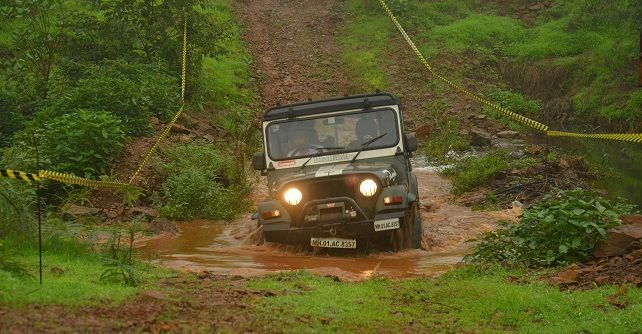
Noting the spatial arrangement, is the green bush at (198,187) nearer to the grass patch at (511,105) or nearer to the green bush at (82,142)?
the green bush at (82,142)

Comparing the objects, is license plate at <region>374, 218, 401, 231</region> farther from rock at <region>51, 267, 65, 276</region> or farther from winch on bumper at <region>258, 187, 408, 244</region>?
rock at <region>51, 267, 65, 276</region>

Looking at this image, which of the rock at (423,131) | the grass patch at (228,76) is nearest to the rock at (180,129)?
the grass patch at (228,76)

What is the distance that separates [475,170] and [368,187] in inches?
273

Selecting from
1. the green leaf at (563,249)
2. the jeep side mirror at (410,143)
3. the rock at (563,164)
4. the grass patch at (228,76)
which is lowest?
the green leaf at (563,249)

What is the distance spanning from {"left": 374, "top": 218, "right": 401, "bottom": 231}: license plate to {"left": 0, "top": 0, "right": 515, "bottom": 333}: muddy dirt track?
0.41 m

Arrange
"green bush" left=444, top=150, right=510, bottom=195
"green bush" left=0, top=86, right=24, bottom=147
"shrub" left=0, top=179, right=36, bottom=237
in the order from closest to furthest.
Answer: "shrub" left=0, top=179, right=36, bottom=237, "green bush" left=0, top=86, right=24, bottom=147, "green bush" left=444, top=150, right=510, bottom=195

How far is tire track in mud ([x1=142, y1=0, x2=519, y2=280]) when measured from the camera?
9509 mm

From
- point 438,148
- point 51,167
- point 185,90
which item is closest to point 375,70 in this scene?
point 438,148

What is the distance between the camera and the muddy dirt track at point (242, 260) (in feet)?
17.4

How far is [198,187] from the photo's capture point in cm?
1349

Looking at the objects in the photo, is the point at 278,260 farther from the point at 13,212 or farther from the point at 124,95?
the point at 124,95

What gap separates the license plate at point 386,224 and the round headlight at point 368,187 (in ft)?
1.13

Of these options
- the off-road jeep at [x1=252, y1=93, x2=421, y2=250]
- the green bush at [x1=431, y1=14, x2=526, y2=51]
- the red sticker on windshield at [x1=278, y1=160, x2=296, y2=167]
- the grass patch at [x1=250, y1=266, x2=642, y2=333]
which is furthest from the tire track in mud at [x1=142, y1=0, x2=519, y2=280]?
the green bush at [x1=431, y1=14, x2=526, y2=51]

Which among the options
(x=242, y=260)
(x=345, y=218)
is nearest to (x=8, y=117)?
(x=242, y=260)
